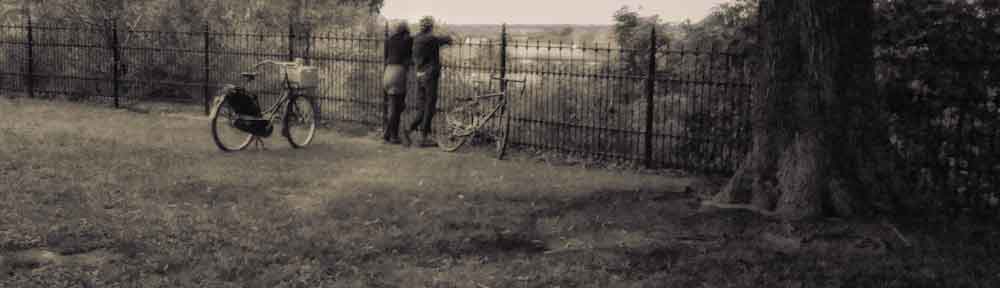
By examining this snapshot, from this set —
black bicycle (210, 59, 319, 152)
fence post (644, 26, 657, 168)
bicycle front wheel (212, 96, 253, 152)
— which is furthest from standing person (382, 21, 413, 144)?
fence post (644, 26, 657, 168)

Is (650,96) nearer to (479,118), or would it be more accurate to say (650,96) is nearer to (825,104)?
(479,118)

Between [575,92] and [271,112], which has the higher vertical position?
[575,92]

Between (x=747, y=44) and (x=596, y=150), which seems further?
(x=596, y=150)

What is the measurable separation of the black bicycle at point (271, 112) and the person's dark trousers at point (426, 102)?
135 centimetres

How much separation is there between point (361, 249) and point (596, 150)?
581cm

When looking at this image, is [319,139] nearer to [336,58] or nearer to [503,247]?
[336,58]

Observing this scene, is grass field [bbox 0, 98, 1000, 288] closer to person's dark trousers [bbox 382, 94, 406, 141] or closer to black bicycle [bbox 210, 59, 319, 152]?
black bicycle [bbox 210, 59, 319, 152]

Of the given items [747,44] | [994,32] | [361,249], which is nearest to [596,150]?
[747,44]

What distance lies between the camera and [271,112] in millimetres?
12625

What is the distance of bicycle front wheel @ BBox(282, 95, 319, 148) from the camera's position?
1273 cm

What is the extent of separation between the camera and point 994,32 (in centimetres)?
885

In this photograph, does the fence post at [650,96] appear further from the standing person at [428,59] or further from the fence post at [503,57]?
the standing person at [428,59]

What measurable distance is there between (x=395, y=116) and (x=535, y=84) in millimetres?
1935

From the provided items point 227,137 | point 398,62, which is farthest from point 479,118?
point 227,137
